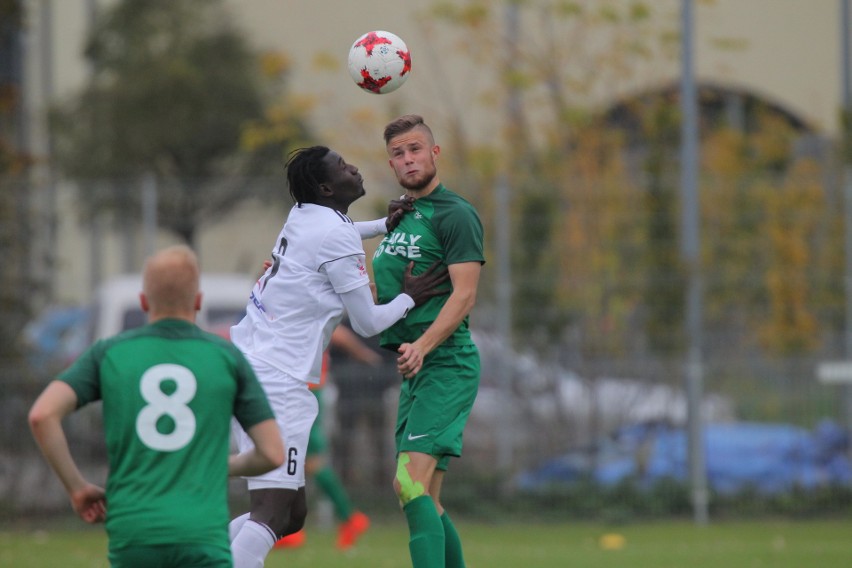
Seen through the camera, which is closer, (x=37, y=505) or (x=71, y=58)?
(x=37, y=505)

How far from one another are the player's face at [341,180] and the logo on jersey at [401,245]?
324 millimetres

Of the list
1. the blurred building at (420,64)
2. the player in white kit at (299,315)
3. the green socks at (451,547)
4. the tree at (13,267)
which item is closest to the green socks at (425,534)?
the green socks at (451,547)

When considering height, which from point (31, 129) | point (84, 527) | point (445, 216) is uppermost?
point (31, 129)

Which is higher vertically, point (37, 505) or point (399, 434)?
point (399, 434)

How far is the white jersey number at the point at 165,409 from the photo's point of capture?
421cm

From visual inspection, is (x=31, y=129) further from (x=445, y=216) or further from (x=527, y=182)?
(x=445, y=216)

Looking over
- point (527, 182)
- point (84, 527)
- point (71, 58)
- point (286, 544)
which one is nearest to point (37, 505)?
point (84, 527)

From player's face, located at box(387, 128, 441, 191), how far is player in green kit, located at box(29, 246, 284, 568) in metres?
2.13

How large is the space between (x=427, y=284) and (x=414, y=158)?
1.87 ft

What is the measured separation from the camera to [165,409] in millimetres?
4215

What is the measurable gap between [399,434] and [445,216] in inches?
39.6

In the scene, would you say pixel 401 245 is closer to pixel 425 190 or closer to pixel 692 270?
pixel 425 190

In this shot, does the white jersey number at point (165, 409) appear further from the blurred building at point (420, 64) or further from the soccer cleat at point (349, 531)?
the blurred building at point (420, 64)

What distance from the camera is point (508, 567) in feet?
30.0
